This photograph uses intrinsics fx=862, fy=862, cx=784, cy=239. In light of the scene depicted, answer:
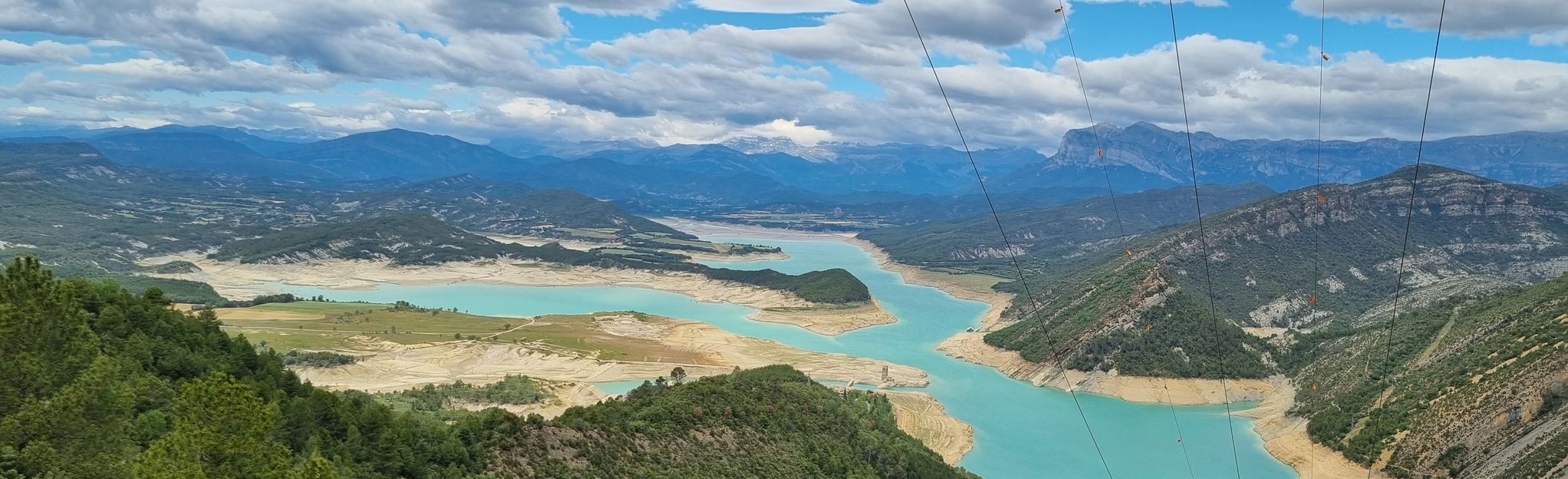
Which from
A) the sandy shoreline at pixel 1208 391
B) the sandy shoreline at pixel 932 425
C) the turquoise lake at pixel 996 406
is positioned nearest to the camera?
the sandy shoreline at pixel 1208 391

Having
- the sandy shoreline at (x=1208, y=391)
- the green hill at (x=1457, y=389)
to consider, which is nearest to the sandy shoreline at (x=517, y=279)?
the sandy shoreline at (x=1208, y=391)

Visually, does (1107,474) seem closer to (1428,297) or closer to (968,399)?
(968,399)

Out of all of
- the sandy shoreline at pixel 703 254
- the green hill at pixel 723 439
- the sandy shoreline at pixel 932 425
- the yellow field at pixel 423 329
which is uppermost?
the sandy shoreline at pixel 703 254

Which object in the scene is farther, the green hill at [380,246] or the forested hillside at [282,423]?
the green hill at [380,246]

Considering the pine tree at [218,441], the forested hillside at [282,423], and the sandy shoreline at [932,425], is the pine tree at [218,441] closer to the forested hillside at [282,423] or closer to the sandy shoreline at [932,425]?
the forested hillside at [282,423]

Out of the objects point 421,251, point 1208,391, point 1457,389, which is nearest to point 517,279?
point 421,251

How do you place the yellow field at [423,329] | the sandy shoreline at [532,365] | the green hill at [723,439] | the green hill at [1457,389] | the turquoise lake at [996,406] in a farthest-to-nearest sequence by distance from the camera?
the yellow field at [423,329], the sandy shoreline at [532,365], the turquoise lake at [996,406], the green hill at [1457,389], the green hill at [723,439]

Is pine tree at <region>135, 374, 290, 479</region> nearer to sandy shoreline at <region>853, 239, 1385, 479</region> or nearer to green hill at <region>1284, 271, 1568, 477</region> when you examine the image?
green hill at <region>1284, 271, 1568, 477</region>
